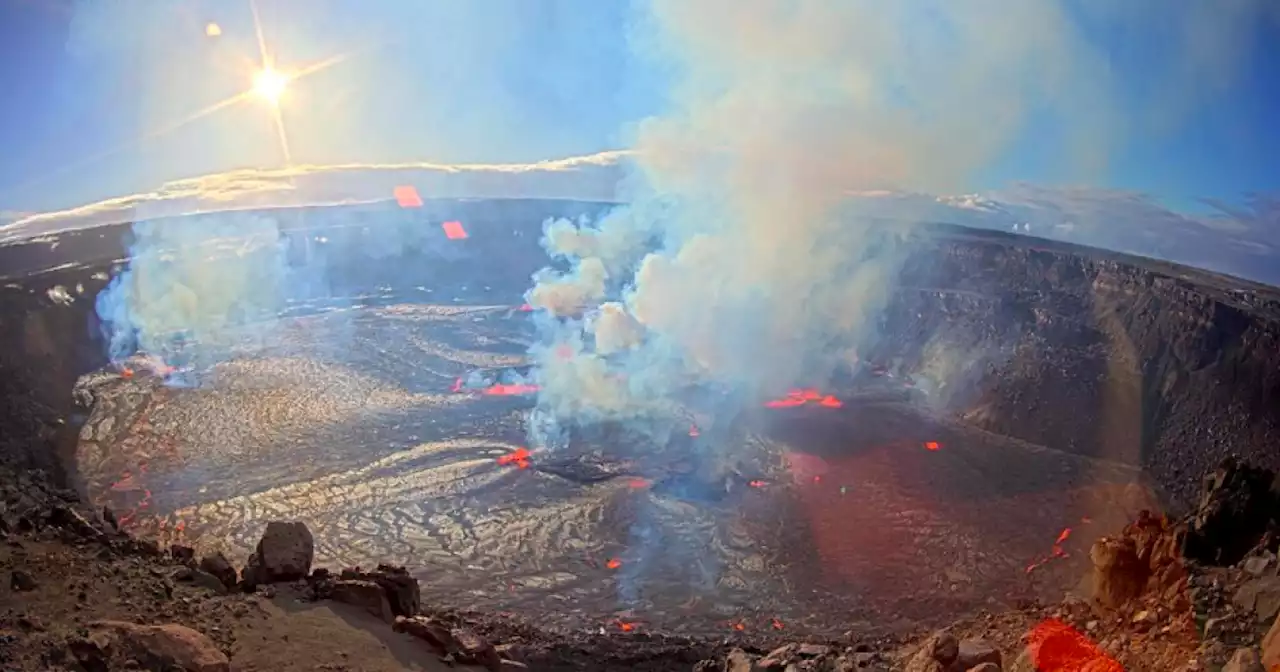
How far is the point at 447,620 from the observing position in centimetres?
1795

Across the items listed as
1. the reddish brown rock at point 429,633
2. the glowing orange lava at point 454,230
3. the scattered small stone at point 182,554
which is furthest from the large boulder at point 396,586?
the glowing orange lava at point 454,230

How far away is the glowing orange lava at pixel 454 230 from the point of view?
3123 inches

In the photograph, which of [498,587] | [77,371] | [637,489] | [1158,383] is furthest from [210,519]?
[1158,383]

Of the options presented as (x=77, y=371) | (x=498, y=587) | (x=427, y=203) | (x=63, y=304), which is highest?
(x=427, y=203)

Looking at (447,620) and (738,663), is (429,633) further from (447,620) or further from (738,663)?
(738,663)

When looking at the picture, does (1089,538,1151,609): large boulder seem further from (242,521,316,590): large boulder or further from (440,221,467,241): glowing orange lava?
(440,221,467,241): glowing orange lava

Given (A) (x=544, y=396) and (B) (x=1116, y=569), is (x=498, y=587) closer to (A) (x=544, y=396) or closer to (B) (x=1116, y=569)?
(B) (x=1116, y=569)

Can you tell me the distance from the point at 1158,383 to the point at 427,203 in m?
63.0

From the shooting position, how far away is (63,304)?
45.2m

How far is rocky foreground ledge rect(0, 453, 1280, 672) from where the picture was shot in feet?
36.8

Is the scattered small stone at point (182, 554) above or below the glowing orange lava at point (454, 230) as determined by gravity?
below

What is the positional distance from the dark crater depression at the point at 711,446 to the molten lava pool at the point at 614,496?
13cm

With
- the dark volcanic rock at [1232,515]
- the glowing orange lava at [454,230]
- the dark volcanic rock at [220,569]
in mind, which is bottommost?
the dark volcanic rock at [220,569]

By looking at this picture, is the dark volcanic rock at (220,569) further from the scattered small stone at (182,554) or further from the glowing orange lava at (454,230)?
the glowing orange lava at (454,230)
